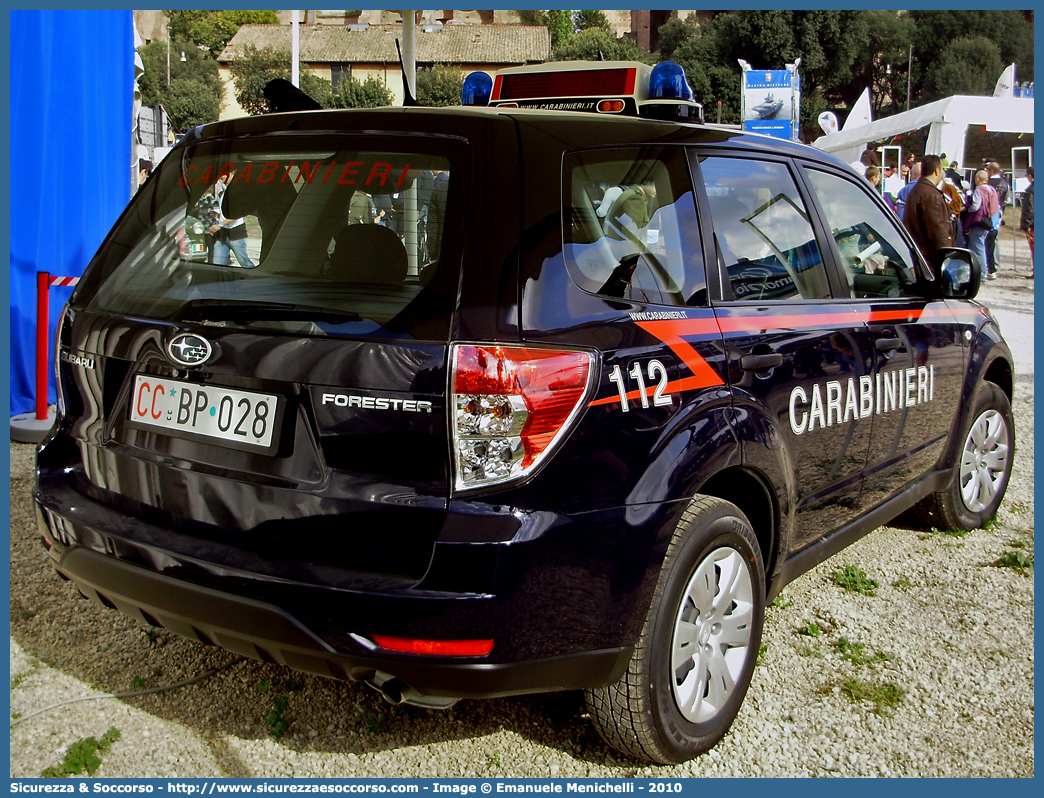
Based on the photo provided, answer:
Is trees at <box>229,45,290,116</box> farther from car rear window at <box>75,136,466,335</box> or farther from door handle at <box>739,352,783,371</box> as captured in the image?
door handle at <box>739,352,783,371</box>

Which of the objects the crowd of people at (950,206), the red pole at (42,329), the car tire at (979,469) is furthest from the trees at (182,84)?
the car tire at (979,469)

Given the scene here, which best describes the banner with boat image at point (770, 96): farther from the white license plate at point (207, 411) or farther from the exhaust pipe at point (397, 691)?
the exhaust pipe at point (397, 691)

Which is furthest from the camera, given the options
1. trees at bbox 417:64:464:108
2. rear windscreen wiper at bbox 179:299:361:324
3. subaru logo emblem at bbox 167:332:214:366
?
trees at bbox 417:64:464:108

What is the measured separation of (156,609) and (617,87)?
271 centimetres

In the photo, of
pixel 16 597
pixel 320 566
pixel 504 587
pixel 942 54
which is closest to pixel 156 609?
pixel 320 566

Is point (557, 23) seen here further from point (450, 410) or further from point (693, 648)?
point (450, 410)

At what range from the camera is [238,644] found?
2162mm

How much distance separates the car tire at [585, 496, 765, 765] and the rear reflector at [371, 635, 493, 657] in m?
0.48

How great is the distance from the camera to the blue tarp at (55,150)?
6.34 m

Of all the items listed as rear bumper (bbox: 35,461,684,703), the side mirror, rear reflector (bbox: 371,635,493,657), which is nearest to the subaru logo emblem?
rear bumper (bbox: 35,461,684,703)

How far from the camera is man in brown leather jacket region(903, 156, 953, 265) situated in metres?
8.19

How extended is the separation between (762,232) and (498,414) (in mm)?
1422

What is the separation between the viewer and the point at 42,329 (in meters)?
6.11

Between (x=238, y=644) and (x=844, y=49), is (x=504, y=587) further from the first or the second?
(x=844, y=49)
